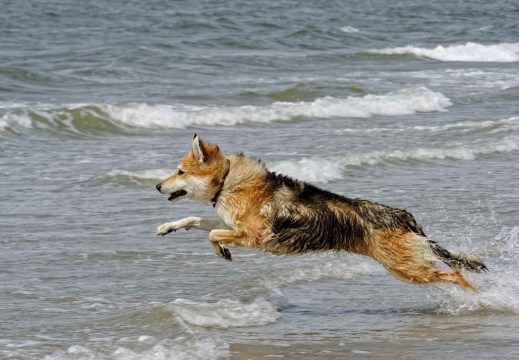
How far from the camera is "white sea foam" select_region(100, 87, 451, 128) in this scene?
18.0 metres

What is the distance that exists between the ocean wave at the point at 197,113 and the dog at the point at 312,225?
29.5ft

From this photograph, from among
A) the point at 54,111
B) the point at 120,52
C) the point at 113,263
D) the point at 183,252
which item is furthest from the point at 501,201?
the point at 120,52

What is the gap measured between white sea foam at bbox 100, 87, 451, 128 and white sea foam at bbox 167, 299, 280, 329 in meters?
9.98

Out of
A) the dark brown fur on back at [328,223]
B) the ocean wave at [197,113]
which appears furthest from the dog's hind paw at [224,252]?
the ocean wave at [197,113]

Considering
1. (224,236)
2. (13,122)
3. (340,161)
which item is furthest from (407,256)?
(13,122)

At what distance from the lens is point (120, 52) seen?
26.5 m

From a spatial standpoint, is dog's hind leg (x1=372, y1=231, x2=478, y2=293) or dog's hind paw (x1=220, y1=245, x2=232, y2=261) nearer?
dog's hind leg (x1=372, y1=231, x2=478, y2=293)

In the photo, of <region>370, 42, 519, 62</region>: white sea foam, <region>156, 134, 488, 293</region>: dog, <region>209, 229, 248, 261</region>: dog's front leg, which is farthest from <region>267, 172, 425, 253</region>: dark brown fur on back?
<region>370, 42, 519, 62</region>: white sea foam

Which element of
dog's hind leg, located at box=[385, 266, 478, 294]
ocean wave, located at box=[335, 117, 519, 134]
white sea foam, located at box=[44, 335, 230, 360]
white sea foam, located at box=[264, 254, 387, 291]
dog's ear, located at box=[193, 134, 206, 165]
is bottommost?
ocean wave, located at box=[335, 117, 519, 134]

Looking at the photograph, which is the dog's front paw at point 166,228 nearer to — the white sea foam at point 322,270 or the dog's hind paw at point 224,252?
the dog's hind paw at point 224,252

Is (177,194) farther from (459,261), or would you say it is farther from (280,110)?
(280,110)

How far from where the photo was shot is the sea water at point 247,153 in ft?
24.0

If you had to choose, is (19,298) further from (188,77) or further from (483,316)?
(188,77)

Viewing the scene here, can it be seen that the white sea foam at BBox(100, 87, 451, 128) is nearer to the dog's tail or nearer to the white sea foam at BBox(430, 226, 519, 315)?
the white sea foam at BBox(430, 226, 519, 315)
